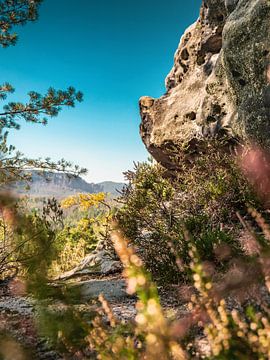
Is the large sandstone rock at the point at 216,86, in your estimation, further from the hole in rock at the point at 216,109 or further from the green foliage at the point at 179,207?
the green foliage at the point at 179,207

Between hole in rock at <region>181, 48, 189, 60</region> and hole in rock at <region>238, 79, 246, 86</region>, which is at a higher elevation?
hole in rock at <region>181, 48, 189, 60</region>

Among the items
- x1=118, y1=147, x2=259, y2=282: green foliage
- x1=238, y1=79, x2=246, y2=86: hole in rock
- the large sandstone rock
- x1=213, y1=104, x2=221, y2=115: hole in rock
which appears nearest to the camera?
x1=118, y1=147, x2=259, y2=282: green foliage

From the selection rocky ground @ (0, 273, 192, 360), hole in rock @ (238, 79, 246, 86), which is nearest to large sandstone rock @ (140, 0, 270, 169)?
hole in rock @ (238, 79, 246, 86)

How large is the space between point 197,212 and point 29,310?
326cm

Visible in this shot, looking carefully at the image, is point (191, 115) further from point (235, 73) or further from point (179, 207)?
point (179, 207)

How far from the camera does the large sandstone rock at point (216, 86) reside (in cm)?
575

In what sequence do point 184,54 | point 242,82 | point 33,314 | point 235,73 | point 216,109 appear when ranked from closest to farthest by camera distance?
1. point 33,314
2. point 242,82
3. point 235,73
4. point 216,109
5. point 184,54

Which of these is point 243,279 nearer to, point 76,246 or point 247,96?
point 247,96

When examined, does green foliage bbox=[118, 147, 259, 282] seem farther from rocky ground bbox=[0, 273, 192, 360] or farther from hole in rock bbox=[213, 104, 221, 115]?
hole in rock bbox=[213, 104, 221, 115]

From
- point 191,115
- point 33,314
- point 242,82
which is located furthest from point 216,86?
point 33,314

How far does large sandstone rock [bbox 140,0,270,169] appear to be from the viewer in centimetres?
575

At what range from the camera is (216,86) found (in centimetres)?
802

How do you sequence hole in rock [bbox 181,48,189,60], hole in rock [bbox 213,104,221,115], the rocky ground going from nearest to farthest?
the rocky ground, hole in rock [bbox 213,104,221,115], hole in rock [bbox 181,48,189,60]

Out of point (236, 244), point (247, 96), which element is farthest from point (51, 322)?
point (247, 96)
